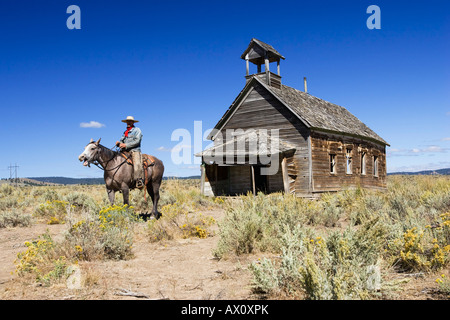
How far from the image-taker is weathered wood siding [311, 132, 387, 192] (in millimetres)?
17539

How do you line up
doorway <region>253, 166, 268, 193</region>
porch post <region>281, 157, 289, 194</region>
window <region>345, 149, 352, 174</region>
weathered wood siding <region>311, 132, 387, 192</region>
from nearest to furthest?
porch post <region>281, 157, 289, 194</region>, weathered wood siding <region>311, 132, 387, 192</region>, doorway <region>253, 166, 268, 193</region>, window <region>345, 149, 352, 174</region>

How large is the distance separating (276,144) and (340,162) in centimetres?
475

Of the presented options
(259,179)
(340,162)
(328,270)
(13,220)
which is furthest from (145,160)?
(340,162)

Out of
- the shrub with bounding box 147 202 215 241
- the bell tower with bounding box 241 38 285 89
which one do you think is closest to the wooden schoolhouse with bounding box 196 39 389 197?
the bell tower with bounding box 241 38 285 89

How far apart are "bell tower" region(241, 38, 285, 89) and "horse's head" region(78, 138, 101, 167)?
11.7 meters

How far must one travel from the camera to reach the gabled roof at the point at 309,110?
17594 mm

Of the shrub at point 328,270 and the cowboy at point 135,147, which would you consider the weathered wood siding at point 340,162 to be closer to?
the cowboy at point 135,147

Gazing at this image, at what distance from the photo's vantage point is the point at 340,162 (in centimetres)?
1956

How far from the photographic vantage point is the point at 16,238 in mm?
8555

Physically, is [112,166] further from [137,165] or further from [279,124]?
[279,124]

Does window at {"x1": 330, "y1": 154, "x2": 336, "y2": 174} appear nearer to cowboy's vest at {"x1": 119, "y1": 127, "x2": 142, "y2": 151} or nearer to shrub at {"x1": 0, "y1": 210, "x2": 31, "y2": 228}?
cowboy's vest at {"x1": 119, "y1": 127, "x2": 142, "y2": 151}

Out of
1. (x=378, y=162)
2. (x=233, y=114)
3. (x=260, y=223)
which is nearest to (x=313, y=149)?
(x=233, y=114)

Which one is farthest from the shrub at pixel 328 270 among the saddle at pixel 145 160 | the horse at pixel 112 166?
the saddle at pixel 145 160

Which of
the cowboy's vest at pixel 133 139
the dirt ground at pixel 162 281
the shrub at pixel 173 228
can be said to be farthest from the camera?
the cowboy's vest at pixel 133 139
